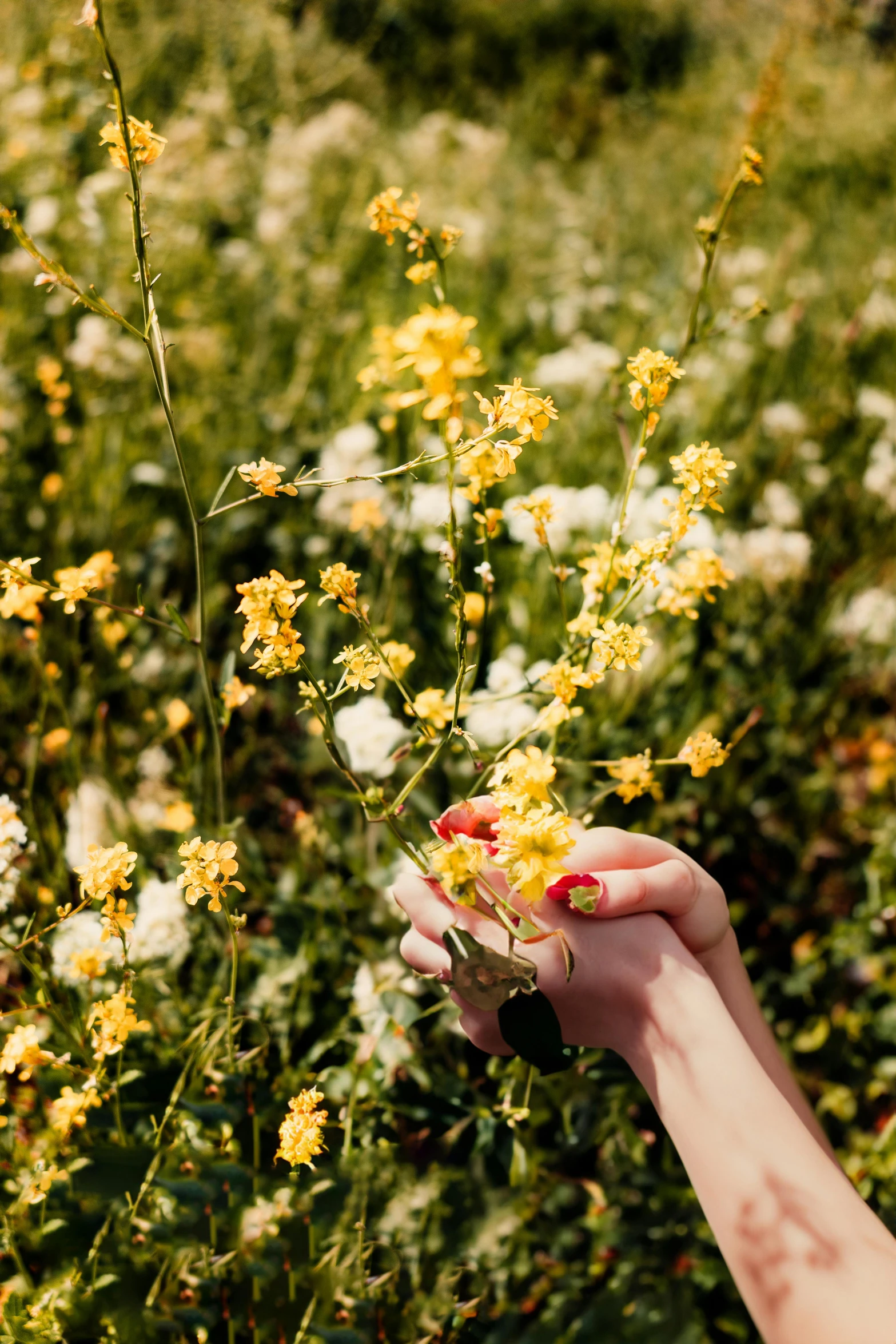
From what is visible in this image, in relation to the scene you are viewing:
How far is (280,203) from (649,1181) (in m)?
3.28

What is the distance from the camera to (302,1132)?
Answer: 2.53 ft

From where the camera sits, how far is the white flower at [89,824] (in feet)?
4.36

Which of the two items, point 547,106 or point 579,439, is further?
point 547,106

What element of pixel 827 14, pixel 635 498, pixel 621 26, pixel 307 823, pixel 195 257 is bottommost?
pixel 307 823

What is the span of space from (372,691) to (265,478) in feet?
2.43

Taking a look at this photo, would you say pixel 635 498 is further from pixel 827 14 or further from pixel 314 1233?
pixel 827 14

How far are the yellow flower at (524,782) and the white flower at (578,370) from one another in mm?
1698

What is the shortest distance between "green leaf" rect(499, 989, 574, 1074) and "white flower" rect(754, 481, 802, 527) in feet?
5.51

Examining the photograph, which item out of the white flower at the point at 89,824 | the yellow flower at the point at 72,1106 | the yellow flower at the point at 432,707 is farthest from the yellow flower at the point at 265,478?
the white flower at the point at 89,824

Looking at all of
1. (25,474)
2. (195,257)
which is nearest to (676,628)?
(25,474)

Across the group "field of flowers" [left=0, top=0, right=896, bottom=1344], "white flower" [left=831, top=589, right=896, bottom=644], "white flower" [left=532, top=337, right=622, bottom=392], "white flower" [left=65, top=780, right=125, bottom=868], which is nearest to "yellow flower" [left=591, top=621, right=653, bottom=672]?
"field of flowers" [left=0, top=0, right=896, bottom=1344]

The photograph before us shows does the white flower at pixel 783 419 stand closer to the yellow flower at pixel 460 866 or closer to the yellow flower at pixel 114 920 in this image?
the yellow flower at pixel 460 866

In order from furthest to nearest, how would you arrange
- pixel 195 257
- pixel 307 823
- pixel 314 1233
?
pixel 195 257
pixel 307 823
pixel 314 1233

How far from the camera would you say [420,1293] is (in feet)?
3.52
